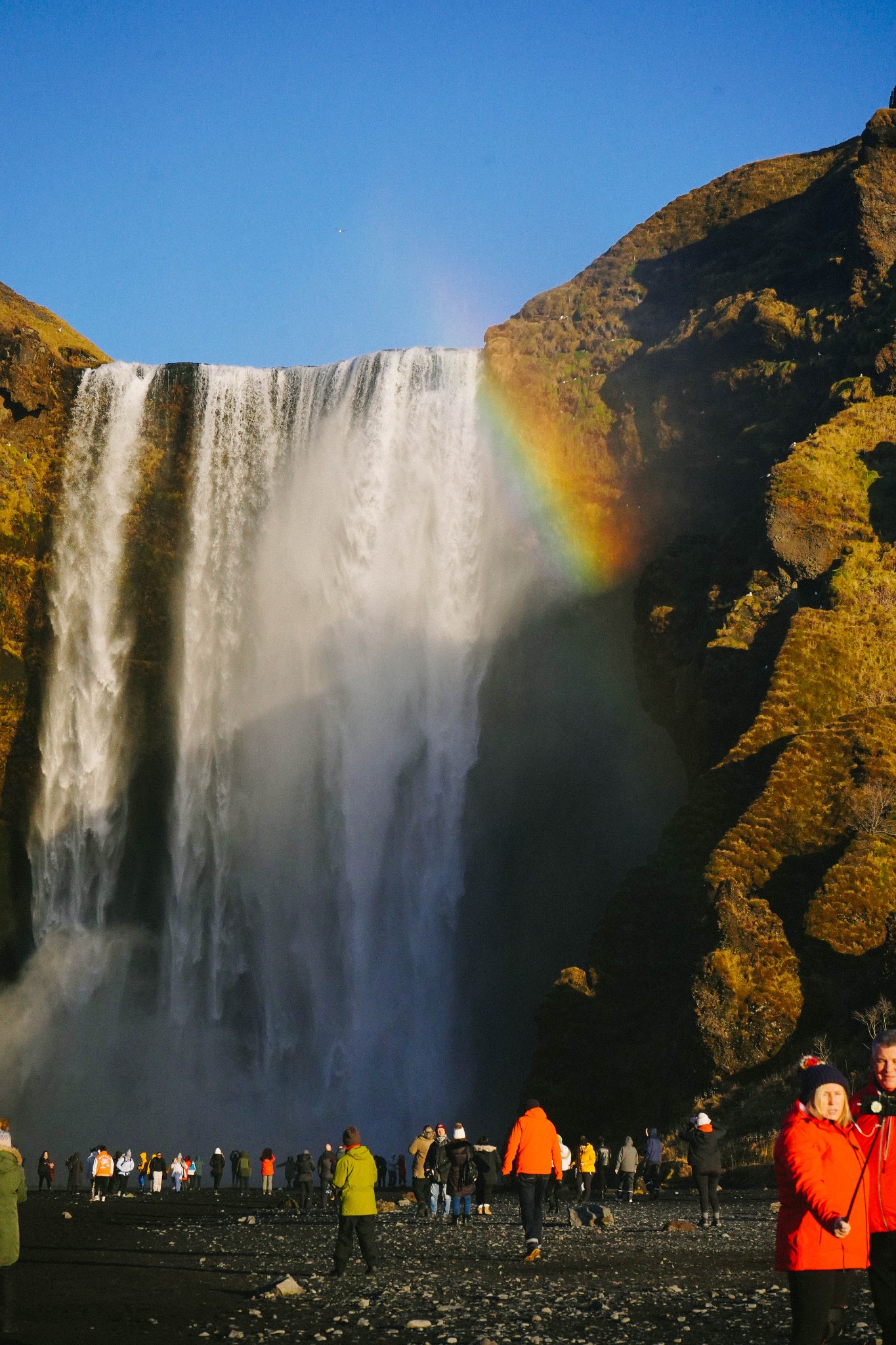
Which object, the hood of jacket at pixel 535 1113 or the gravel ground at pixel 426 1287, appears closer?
the gravel ground at pixel 426 1287

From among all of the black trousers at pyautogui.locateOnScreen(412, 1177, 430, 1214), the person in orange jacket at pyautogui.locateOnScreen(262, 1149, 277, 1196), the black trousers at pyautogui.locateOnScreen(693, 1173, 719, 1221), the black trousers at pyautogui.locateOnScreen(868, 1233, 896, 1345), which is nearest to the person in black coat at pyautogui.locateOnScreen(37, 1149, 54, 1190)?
the person in orange jacket at pyautogui.locateOnScreen(262, 1149, 277, 1196)

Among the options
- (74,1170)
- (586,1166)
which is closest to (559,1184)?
(586,1166)

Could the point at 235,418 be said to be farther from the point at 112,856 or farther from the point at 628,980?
the point at 628,980

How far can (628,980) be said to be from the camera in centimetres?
3766

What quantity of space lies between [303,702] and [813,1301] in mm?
50287

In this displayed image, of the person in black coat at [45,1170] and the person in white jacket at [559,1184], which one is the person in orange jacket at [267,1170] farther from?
the person in white jacket at [559,1184]

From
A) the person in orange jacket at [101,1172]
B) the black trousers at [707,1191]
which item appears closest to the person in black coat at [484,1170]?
the black trousers at [707,1191]

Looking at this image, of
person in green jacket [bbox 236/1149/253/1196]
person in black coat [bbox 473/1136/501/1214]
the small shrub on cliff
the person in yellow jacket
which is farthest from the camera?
person in green jacket [bbox 236/1149/253/1196]

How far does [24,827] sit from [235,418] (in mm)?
20802

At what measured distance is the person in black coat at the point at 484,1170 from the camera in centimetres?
2192

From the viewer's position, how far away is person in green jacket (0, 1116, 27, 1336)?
33.9 ft

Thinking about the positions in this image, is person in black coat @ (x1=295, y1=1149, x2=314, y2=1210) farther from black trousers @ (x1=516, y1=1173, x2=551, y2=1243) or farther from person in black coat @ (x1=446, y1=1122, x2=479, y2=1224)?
black trousers @ (x1=516, y1=1173, x2=551, y2=1243)

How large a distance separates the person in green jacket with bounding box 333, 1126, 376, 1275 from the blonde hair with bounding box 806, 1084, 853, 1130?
7655mm

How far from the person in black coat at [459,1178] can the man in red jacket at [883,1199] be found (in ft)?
46.9
